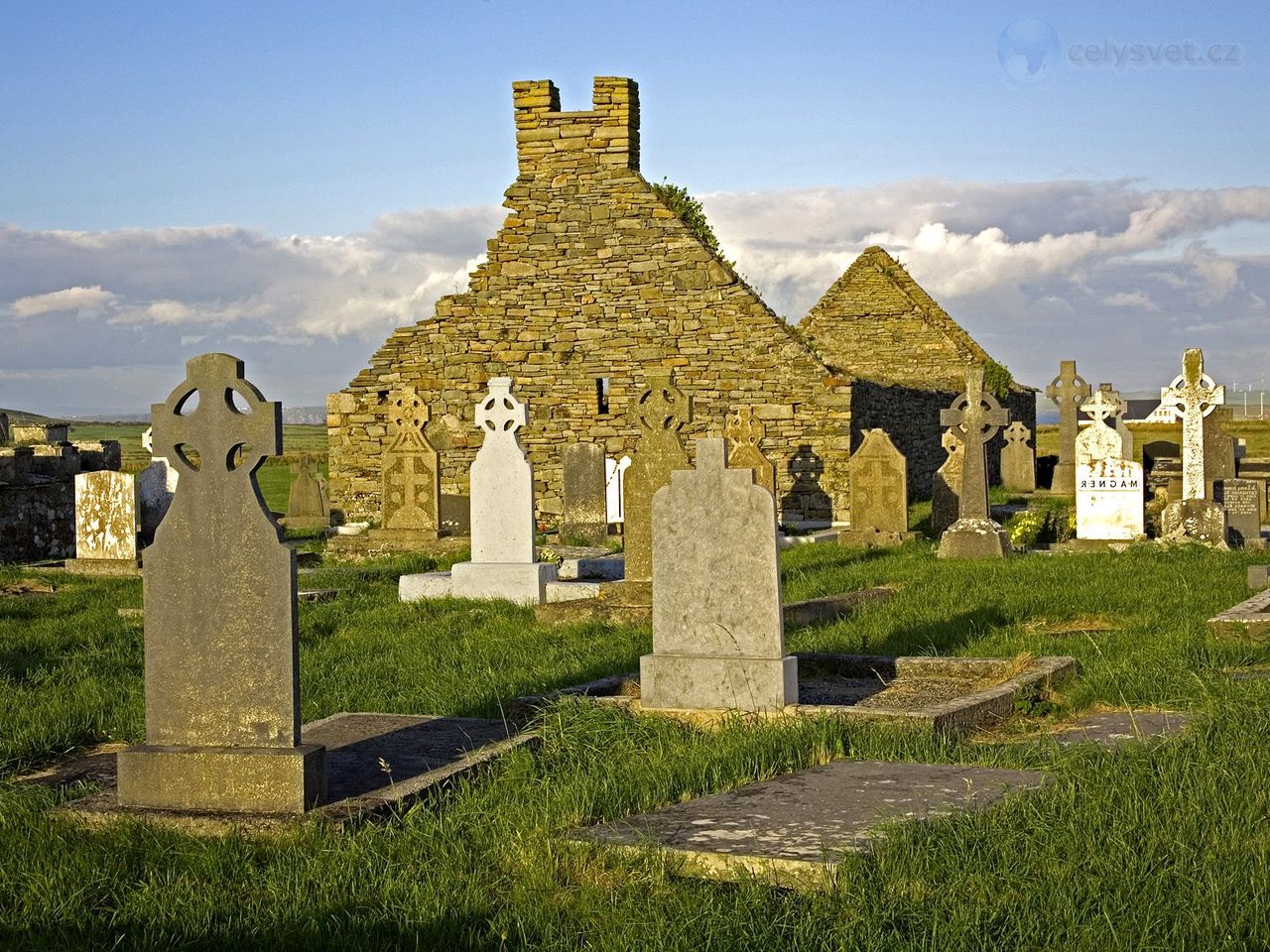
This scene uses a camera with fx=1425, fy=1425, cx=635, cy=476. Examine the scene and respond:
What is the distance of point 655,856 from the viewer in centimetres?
426

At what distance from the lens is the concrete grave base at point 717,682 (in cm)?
663

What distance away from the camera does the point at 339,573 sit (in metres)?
14.1

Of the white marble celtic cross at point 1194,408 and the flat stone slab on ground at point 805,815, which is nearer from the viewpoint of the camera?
the flat stone slab on ground at point 805,815

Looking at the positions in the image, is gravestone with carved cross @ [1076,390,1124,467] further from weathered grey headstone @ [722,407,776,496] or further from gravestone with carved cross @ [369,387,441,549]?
gravestone with carved cross @ [369,387,441,549]

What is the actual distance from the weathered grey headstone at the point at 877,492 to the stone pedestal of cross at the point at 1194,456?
330 centimetres

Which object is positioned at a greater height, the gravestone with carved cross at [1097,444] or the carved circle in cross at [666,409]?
the carved circle in cross at [666,409]

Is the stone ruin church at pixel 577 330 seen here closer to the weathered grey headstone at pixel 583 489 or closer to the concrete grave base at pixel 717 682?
the weathered grey headstone at pixel 583 489

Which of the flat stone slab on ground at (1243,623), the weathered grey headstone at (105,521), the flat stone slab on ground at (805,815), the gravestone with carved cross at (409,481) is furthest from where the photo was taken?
the gravestone with carved cross at (409,481)

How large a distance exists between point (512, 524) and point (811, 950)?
9.04 m

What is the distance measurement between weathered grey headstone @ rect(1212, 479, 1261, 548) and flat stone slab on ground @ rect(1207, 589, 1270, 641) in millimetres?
7120

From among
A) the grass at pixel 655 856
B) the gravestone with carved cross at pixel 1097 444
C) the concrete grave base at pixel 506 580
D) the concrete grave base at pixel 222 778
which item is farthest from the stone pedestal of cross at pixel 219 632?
the gravestone with carved cross at pixel 1097 444

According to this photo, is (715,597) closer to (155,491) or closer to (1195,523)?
(1195,523)

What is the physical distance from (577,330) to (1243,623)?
16431mm

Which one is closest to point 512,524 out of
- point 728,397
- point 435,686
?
point 435,686
